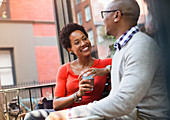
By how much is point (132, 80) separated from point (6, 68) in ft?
38.4

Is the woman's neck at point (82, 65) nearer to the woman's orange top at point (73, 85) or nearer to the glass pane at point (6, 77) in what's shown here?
the woman's orange top at point (73, 85)

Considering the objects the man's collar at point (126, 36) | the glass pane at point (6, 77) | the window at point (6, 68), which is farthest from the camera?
the glass pane at point (6, 77)

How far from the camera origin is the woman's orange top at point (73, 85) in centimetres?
198

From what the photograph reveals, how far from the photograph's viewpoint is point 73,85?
6.66 feet

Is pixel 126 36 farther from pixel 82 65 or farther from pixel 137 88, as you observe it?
pixel 82 65

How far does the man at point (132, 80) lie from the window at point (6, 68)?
10.9 m

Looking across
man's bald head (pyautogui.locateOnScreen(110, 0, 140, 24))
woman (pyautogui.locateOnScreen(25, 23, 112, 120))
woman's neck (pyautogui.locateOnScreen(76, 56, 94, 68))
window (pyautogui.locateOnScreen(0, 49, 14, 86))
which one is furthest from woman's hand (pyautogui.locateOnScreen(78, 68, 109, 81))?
window (pyautogui.locateOnScreen(0, 49, 14, 86))

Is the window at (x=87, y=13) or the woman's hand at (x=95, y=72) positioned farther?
the window at (x=87, y=13)

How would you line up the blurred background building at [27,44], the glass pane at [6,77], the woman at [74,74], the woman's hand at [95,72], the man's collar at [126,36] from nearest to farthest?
1. the man's collar at [126,36]
2. the woman's hand at [95,72]
3. the woman at [74,74]
4. the glass pane at [6,77]
5. the blurred background building at [27,44]

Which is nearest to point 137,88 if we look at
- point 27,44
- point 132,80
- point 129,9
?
point 132,80

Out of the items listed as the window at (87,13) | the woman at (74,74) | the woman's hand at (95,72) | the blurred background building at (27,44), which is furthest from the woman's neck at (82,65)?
the blurred background building at (27,44)

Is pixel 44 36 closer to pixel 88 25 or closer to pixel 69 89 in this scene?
pixel 88 25

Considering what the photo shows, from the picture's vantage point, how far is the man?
3.60ft

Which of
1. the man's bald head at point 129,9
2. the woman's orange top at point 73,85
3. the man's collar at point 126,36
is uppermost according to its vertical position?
the man's bald head at point 129,9
